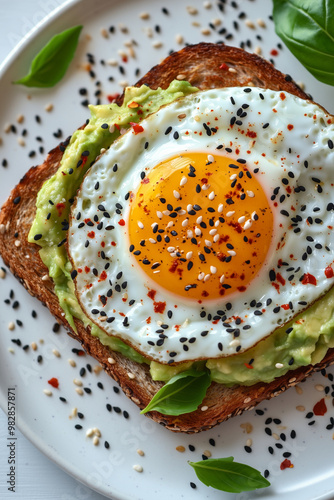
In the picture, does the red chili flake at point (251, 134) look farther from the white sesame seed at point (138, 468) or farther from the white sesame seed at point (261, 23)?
the white sesame seed at point (138, 468)

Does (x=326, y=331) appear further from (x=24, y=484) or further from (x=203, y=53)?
(x=24, y=484)

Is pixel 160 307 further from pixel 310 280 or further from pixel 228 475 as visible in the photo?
pixel 228 475

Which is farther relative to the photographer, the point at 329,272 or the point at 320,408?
the point at 320,408

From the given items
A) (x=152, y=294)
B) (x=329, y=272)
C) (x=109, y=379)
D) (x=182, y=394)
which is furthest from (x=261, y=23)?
(x=109, y=379)

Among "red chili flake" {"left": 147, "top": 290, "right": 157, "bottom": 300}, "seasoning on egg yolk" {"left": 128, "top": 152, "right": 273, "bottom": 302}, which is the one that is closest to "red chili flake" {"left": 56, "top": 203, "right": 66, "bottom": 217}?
"seasoning on egg yolk" {"left": 128, "top": 152, "right": 273, "bottom": 302}

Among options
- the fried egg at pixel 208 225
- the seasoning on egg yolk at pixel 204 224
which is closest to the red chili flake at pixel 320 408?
the fried egg at pixel 208 225

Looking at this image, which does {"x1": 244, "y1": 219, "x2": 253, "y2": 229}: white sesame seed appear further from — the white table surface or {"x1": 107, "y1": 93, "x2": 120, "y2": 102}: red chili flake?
the white table surface
